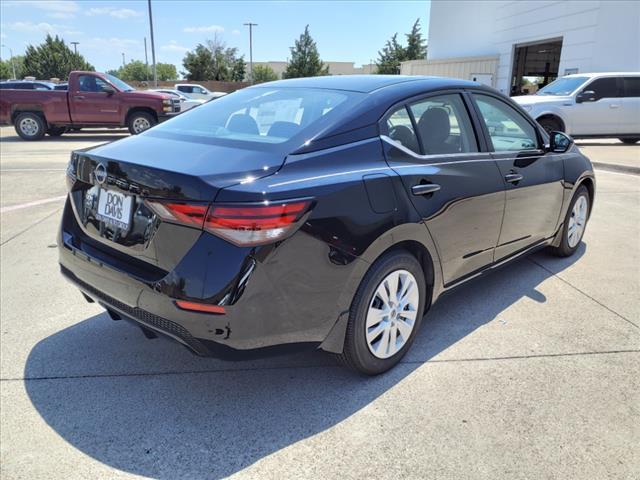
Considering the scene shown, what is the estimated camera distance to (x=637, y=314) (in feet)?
12.2

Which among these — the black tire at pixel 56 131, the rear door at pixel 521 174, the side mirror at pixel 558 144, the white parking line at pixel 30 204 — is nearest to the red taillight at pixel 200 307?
the rear door at pixel 521 174

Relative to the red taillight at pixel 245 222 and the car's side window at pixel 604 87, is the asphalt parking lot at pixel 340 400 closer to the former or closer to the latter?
the red taillight at pixel 245 222

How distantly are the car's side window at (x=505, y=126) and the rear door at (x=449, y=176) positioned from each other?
0.69 ft

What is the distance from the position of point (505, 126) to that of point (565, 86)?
11928 mm

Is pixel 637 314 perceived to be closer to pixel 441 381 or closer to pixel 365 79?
pixel 441 381

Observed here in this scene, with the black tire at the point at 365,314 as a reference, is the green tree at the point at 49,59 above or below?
above

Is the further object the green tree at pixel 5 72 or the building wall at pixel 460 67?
the green tree at pixel 5 72

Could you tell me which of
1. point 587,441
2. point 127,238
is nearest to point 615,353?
point 587,441

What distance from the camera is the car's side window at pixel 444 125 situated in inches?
120

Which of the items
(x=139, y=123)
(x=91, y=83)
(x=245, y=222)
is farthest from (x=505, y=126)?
(x=91, y=83)

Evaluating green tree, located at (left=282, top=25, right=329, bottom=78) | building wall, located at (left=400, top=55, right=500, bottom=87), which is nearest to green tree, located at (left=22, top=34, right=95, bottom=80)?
green tree, located at (left=282, top=25, right=329, bottom=78)

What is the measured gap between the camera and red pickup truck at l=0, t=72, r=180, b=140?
14.9m

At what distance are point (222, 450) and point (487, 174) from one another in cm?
234

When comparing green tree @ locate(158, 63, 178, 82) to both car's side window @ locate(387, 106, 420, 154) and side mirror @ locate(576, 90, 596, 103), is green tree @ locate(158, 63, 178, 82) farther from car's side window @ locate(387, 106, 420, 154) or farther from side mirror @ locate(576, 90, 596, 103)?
car's side window @ locate(387, 106, 420, 154)
